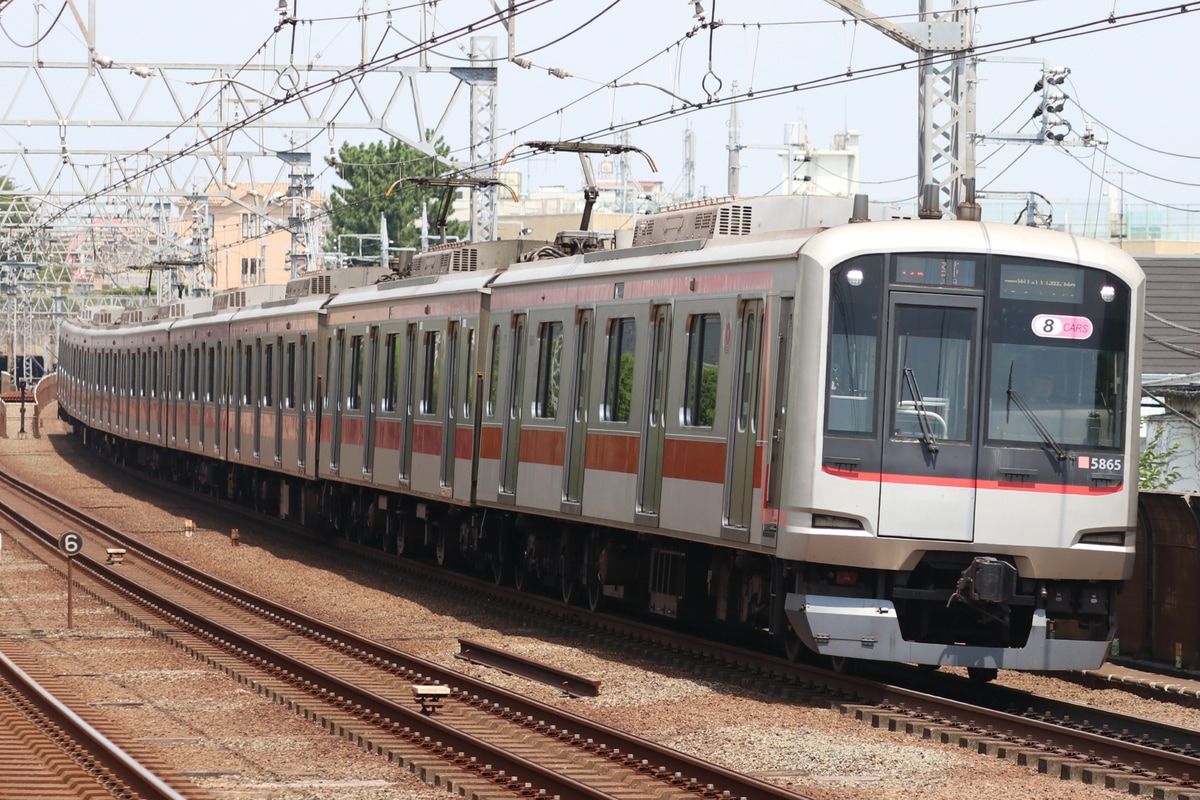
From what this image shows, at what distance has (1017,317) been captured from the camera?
1233cm

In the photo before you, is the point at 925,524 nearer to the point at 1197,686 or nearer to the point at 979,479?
the point at 979,479

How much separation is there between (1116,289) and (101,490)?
28.8 metres

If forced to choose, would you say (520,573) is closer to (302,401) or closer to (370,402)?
(370,402)

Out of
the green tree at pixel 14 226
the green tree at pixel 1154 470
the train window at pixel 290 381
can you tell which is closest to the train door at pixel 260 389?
the train window at pixel 290 381

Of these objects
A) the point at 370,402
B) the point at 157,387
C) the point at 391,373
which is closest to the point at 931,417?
the point at 391,373

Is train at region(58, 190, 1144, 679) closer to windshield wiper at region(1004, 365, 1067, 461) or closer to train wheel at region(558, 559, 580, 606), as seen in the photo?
windshield wiper at region(1004, 365, 1067, 461)

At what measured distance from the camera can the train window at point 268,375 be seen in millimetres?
27750

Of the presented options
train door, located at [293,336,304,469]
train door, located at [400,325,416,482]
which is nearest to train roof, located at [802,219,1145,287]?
train door, located at [400,325,416,482]

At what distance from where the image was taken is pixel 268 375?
2811cm

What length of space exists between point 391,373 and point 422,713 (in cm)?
1028

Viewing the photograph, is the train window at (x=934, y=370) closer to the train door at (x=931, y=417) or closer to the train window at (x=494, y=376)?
the train door at (x=931, y=417)

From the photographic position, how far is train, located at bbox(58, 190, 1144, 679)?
12.1 meters

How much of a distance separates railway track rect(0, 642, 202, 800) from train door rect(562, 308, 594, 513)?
15.9 ft

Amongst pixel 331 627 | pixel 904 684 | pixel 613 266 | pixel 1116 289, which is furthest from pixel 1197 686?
pixel 331 627
